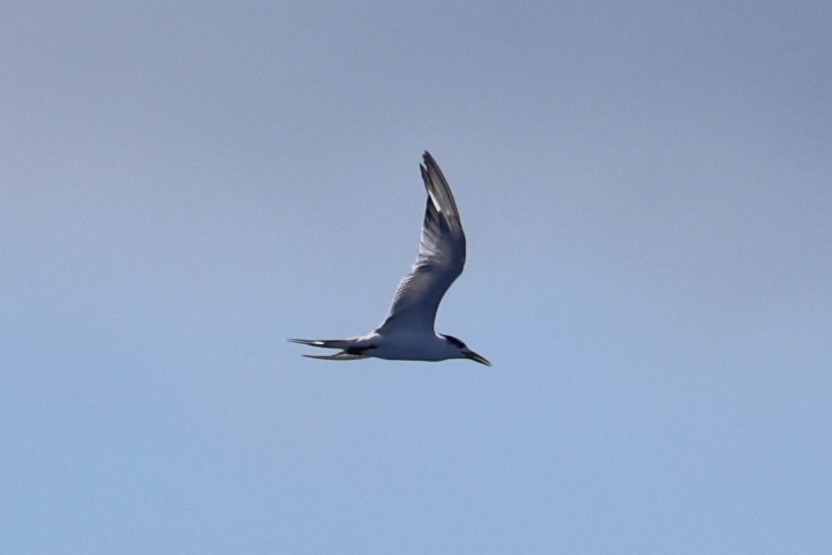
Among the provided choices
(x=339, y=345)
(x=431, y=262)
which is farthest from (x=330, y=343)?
(x=431, y=262)

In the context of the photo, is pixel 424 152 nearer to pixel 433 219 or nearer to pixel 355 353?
pixel 433 219

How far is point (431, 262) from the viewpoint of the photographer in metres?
38.2

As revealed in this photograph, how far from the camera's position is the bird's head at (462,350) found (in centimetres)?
4084

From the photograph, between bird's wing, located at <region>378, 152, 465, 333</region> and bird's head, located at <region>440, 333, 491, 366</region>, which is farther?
bird's head, located at <region>440, 333, 491, 366</region>

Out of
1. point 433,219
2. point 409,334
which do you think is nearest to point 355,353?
point 409,334

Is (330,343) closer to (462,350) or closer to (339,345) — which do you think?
(339,345)

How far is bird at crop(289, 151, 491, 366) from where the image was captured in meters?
37.6

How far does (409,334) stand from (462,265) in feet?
8.04

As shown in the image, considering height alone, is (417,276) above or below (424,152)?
below

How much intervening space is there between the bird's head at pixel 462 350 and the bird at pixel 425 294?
0.28 ft

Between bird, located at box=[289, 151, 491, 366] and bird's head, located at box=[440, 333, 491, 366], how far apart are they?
85 millimetres

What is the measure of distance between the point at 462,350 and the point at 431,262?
395cm

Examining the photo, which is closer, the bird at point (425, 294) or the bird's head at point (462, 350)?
the bird at point (425, 294)

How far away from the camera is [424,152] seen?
3744 centimetres
